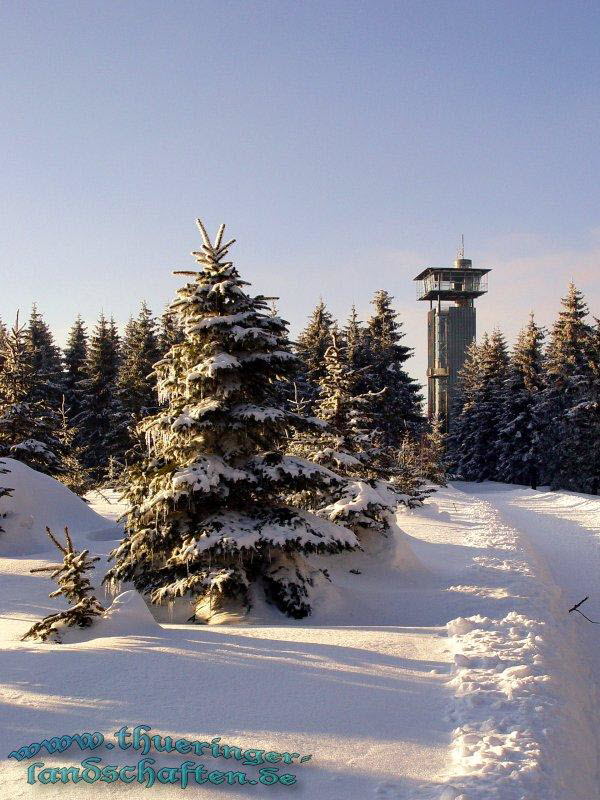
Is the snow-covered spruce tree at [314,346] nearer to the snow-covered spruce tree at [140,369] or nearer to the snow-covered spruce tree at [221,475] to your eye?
the snow-covered spruce tree at [140,369]

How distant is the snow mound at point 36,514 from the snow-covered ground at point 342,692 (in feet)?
6.46

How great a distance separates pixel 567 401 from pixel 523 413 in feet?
19.7

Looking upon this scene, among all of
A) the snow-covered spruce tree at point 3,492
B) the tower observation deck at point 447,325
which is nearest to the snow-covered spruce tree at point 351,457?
the snow-covered spruce tree at point 3,492

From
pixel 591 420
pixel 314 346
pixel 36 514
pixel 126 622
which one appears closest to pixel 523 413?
pixel 591 420

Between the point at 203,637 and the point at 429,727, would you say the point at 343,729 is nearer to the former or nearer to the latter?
the point at 429,727

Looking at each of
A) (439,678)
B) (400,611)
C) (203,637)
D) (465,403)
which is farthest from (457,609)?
(465,403)

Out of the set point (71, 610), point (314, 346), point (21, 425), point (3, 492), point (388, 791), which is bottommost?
point (388, 791)

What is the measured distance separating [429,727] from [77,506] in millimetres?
11875

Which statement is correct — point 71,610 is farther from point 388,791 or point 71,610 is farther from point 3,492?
point 3,492

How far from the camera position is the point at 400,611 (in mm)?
10875

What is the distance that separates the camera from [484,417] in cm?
5153

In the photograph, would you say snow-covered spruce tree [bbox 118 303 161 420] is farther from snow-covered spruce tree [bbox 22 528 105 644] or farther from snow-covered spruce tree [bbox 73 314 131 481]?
snow-covered spruce tree [bbox 22 528 105 644]

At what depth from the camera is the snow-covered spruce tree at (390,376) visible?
39844mm

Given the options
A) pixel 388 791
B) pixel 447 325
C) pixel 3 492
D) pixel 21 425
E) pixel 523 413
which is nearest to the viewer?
pixel 388 791
